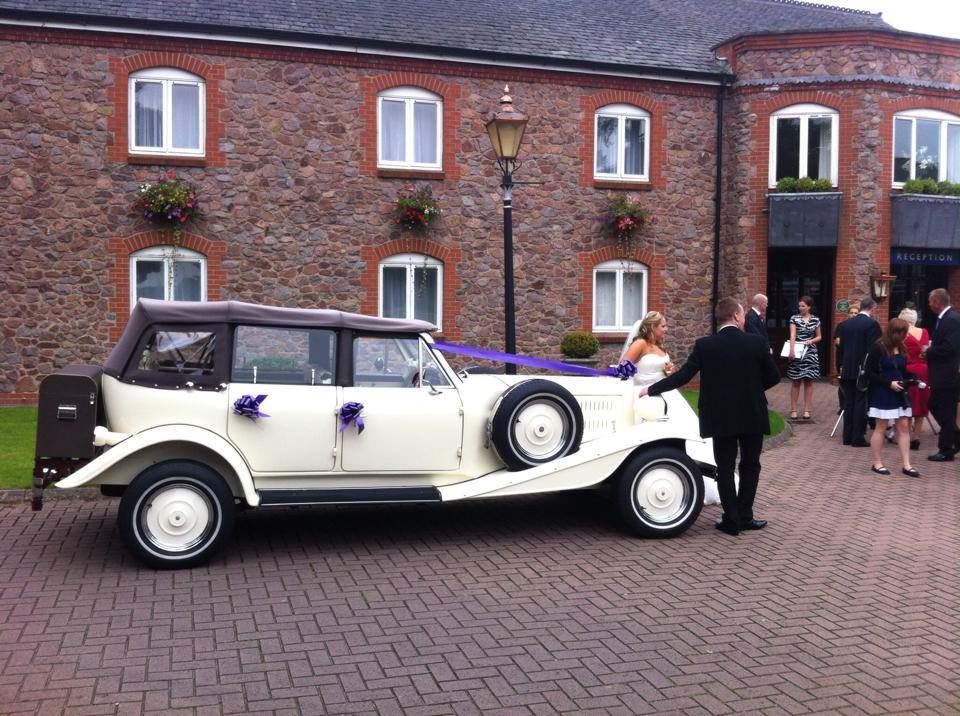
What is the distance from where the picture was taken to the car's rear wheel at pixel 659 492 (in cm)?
753

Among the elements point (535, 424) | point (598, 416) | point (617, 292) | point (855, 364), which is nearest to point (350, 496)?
point (535, 424)

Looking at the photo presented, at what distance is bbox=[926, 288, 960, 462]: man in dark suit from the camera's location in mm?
11242

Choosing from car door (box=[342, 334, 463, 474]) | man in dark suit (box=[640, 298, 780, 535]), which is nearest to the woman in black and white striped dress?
man in dark suit (box=[640, 298, 780, 535])

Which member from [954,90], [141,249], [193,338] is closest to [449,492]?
[193,338]

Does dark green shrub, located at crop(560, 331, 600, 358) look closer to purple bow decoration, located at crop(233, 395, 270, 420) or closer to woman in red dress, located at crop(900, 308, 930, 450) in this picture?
woman in red dress, located at crop(900, 308, 930, 450)

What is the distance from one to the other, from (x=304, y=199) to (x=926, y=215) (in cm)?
1245

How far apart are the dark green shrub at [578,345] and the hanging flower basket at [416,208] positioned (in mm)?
3388

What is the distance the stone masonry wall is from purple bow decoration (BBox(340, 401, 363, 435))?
408 inches

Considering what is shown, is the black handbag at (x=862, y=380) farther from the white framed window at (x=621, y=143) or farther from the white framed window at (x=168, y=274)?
the white framed window at (x=168, y=274)

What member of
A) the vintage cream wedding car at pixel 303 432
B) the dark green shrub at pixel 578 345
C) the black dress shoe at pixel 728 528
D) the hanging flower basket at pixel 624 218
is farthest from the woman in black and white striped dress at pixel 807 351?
the vintage cream wedding car at pixel 303 432

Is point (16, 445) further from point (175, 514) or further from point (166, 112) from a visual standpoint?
point (166, 112)

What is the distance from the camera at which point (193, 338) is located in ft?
22.9

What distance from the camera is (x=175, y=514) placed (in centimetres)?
657

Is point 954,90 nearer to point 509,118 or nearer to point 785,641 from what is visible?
point 509,118
